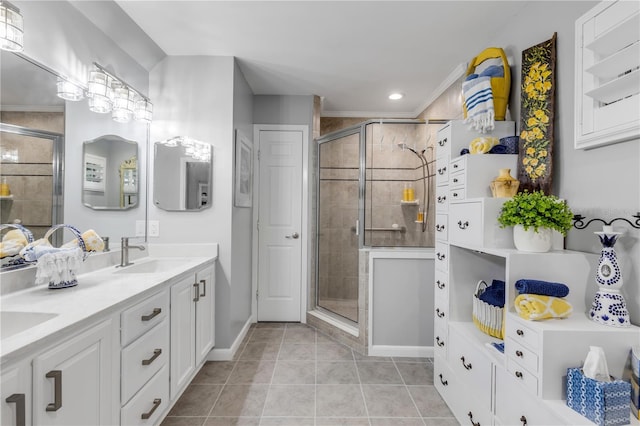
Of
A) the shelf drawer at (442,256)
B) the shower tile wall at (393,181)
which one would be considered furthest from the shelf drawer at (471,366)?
the shower tile wall at (393,181)

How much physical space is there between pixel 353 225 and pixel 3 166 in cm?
244

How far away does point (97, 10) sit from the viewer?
1.87 meters

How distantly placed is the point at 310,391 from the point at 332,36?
8.70 feet

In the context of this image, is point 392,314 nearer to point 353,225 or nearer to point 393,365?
point 393,365

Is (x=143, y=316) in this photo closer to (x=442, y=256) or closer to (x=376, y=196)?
(x=442, y=256)

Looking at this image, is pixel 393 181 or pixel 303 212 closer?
pixel 393 181

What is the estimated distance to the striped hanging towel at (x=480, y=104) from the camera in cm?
178

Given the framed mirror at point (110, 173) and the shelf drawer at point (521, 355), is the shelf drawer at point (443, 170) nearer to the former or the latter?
the shelf drawer at point (521, 355)

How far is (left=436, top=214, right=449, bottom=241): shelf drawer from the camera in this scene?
2.03 meters

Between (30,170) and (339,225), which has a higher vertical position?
(30,170)

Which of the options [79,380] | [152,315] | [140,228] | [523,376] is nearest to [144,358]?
[152,315]

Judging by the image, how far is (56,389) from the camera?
929 mm

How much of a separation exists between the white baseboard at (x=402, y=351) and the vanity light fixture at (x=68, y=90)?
2804mm

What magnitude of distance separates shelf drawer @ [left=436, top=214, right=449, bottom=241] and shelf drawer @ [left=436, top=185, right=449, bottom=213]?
49mm
